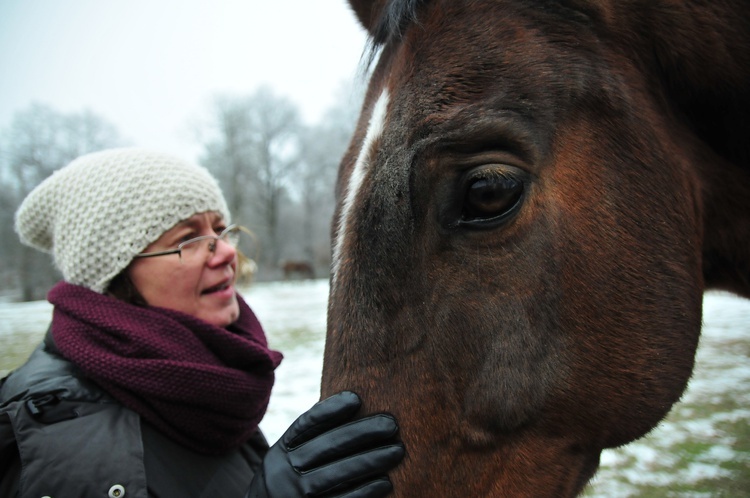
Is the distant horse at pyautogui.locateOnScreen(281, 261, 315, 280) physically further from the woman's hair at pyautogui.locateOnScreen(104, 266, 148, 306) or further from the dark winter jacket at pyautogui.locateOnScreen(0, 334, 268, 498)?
the dark winter jacket at pyautogui.locateOnScreen(0, 334, 268, 498)

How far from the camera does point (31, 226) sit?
2.09m

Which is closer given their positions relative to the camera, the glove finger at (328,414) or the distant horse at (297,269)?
the glove finger at (328,414)

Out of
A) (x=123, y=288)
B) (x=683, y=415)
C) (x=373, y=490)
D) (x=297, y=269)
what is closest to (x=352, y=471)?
(x=373, y=490)

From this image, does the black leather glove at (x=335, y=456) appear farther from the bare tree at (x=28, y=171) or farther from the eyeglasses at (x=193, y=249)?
the bare tree at (x=28, y=171)

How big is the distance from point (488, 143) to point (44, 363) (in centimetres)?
175

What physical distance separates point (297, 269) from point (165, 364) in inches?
1081

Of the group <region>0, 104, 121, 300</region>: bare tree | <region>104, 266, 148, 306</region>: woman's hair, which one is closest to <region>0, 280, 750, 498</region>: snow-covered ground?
<region>104, 266, 148, 306</region>: woman's hair

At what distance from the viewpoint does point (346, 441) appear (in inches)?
51.7

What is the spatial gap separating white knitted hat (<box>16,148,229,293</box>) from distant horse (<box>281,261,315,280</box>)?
26.7m

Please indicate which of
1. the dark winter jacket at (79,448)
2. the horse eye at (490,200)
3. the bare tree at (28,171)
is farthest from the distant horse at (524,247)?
the bare tree at (28,171)

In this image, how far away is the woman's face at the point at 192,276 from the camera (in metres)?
2.02

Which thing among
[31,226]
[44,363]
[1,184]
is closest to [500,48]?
[44,363]

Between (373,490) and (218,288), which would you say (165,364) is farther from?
(373,490)

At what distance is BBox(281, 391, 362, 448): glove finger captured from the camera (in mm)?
1319
